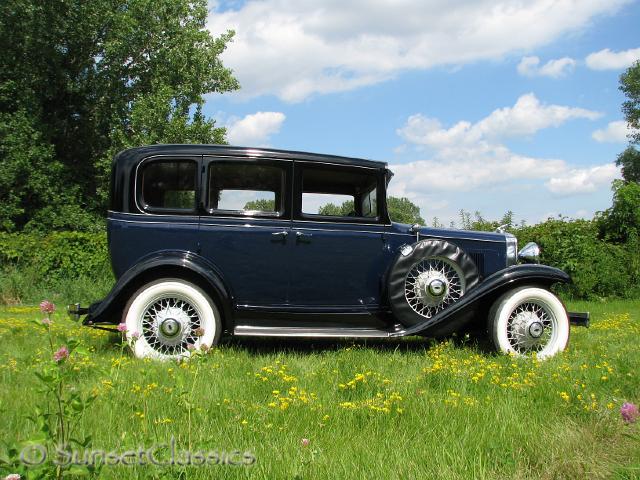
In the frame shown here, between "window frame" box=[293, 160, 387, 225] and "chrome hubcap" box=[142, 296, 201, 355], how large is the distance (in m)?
1.34

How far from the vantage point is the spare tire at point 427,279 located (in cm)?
498

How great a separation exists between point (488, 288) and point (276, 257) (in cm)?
196

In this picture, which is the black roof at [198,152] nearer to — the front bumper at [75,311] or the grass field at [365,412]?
the front bumper at [75,311]

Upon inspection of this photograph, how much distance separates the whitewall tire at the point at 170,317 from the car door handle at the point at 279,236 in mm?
818

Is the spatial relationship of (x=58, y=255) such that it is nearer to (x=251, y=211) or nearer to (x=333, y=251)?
(x=251, y=211)

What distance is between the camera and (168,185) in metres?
5.07

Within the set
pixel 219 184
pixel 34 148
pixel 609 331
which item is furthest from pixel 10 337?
pixel 34 148

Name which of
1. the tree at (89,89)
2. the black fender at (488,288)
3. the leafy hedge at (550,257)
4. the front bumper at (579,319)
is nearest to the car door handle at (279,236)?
the black fender at (488,288)

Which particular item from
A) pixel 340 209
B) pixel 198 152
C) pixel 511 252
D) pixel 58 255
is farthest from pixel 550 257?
pixel 58 255

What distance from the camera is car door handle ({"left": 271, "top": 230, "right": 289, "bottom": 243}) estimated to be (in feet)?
16.4

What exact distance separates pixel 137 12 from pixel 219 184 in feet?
51.8

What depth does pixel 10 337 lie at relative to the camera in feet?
18.6

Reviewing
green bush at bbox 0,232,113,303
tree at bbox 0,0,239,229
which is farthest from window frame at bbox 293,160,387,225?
tree at bbox 0,0,239,229

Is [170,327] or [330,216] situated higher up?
[330,216]
